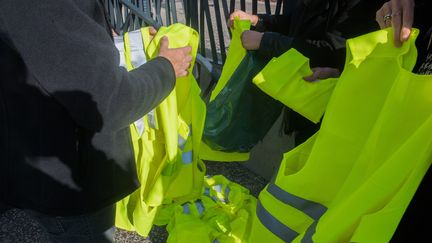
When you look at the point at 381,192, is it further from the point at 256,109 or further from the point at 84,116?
the point at 256,109

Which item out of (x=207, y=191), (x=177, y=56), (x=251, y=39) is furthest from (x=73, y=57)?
(x=207, y=191)

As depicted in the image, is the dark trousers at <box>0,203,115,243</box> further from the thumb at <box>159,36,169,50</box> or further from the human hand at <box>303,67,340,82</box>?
the human hand at <box>303,67,340,82</box>

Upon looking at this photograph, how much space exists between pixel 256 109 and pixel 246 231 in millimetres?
667

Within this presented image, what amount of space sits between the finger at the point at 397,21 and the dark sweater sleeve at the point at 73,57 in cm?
75

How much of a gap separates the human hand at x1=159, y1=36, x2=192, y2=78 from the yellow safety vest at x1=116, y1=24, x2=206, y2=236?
0.16 metres

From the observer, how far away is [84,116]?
1178mm

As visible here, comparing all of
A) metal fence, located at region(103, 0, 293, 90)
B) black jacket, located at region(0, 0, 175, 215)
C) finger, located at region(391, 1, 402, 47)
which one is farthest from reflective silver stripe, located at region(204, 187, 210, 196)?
finger, located at region(391, 1, 402, 47)

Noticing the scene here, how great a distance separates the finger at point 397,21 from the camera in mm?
1082

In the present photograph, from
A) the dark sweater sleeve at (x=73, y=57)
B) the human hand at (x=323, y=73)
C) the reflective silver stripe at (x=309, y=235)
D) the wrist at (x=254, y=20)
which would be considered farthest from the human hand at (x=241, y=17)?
the reflective silver stripe at (x=309, y=235)

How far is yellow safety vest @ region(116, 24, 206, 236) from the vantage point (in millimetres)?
1792

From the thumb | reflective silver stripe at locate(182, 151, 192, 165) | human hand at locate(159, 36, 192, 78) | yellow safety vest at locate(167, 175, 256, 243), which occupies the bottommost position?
yellow safety vest at locate(167, 175, 256, 243)

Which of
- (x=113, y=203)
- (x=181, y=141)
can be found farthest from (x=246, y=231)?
(x=113, y=203)

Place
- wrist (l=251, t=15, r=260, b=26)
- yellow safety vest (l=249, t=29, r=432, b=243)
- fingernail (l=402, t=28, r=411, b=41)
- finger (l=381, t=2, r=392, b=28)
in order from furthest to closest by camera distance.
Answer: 1. wrist (l=251, t=15, r=260, b=26)
2. finger (l=381, t=2, r=392, b=28)
3. fingernail (l=402, t=28, r=411, b=41)
4. yellow safety vest (l=249, t=29, r=432, b=243)

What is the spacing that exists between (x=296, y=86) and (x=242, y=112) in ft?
2.23
